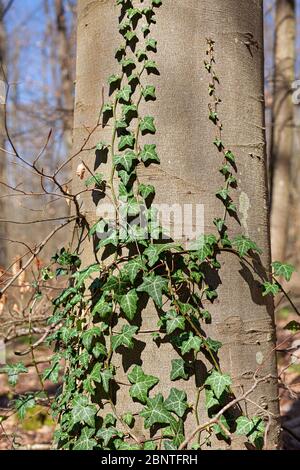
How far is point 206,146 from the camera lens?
75.7 inches

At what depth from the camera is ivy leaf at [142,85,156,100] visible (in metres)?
1.91

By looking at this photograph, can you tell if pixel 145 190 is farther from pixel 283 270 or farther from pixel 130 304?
pixel 283 270

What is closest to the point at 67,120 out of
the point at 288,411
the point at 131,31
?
the point at 288,411

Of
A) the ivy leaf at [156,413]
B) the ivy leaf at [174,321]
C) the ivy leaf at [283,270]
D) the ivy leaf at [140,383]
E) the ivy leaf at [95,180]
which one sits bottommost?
the ivy leaf at [156,413]

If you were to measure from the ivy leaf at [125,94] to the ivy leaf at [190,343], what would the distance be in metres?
0.91

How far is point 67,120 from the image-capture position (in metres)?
7.90

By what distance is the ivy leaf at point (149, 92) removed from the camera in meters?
1.91

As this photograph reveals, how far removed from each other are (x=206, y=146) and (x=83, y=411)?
3.55 feet

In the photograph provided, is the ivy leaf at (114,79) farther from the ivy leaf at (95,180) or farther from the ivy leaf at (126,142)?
the ivy leaf at (95,180)

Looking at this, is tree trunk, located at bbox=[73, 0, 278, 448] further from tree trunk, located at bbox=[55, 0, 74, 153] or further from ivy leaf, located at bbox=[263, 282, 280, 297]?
tree trunk, located at bbox=[55, 0, 74, 153]

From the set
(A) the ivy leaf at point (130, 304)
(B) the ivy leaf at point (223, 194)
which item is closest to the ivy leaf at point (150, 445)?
(A) the ivy leaf at point (130, 304)

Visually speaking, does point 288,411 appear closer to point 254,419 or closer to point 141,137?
point 254,419

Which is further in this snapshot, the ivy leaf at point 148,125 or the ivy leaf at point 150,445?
the ivy leaf at point 148,125
